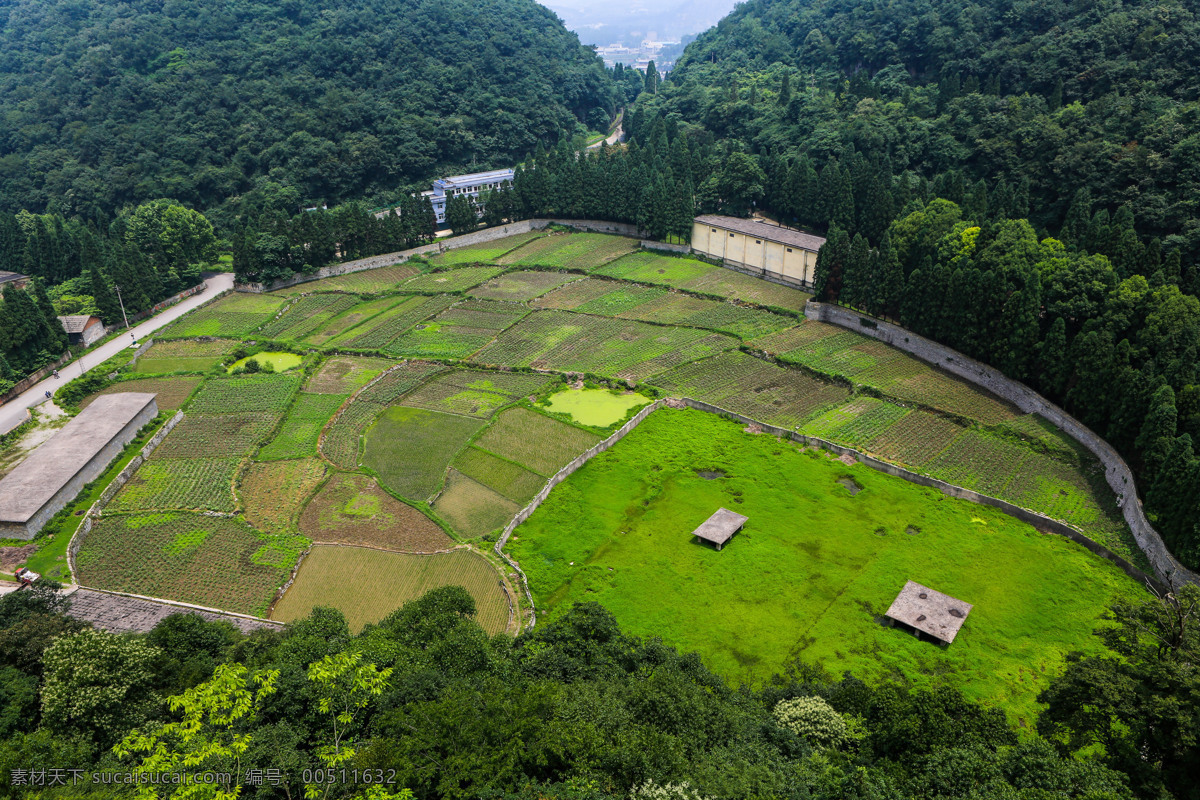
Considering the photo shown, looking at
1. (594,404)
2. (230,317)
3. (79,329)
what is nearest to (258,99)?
(230,317)

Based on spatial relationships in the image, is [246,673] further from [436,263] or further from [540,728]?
[436,263]

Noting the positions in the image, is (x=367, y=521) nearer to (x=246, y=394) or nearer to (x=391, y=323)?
(x=246, y=394)

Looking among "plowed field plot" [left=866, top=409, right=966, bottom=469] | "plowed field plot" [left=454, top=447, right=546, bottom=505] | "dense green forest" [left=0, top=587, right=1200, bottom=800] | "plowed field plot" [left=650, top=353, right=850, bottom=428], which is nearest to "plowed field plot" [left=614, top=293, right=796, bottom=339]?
"plowed field plot" [left=650, top=353, right=850, bottom=428]

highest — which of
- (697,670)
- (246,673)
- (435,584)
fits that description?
(246,673)

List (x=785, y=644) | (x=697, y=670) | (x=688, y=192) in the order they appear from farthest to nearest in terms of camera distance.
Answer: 1. (x=688, y=192)
2. (x=785, y=644)
3. (x=697, y=670)

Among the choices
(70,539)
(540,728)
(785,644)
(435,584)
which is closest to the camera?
(540,728)

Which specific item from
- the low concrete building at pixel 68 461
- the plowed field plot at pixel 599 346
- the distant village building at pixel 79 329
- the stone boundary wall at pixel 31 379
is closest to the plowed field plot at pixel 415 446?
the plowed field plot at pixel 599 346

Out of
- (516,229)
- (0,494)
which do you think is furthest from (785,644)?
(516,229)

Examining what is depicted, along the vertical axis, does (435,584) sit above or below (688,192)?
below
